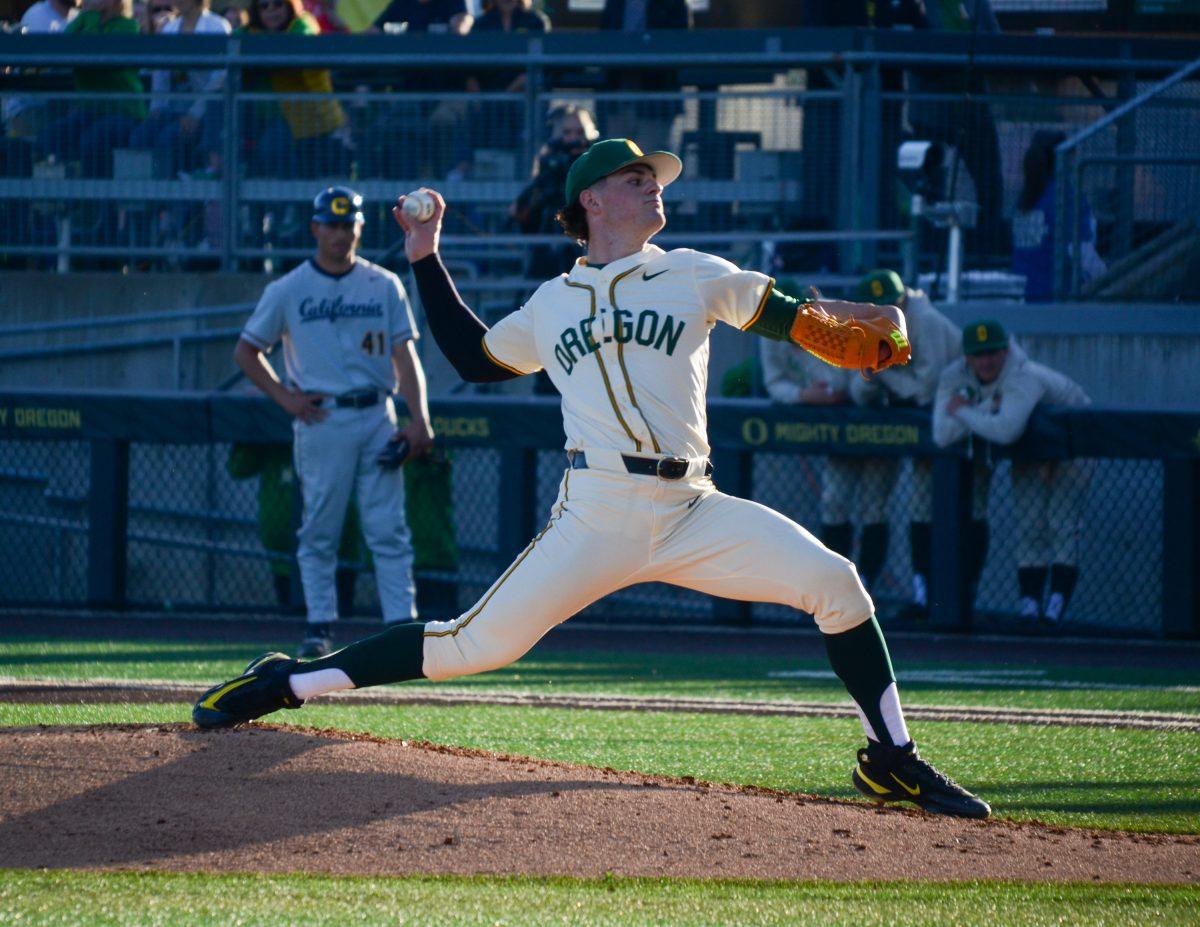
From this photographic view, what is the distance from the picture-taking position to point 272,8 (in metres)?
13.8

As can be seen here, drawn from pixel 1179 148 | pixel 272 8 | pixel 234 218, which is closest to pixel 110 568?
pixel 234 218

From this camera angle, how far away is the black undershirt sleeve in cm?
572

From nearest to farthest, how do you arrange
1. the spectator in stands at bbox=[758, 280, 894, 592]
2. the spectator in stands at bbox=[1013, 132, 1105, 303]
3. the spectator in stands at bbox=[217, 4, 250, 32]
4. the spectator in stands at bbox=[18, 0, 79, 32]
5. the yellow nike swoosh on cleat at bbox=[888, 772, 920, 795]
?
the yellow nike swoosh on cleat at bbox=[888, 772, 920, 795] → the spectator in stands at bbox=[758, 280, 894, 592] → the spectator in stands at bbox=[1013, 132, 1105, 303] → the spectator in stands at bbox=[18, 0, 79, 32] → the spectator in stands at bbox=[217, 4, 250, 32]

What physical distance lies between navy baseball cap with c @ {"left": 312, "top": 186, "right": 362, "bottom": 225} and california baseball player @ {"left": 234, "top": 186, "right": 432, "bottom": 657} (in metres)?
0.01

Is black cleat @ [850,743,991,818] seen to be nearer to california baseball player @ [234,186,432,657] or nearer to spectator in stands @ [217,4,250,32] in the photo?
california baseball player @ [234,186,432,657]

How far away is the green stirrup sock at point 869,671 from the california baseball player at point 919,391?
5642 millimetres

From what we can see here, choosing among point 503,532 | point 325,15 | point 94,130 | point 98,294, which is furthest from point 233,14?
point 503,532

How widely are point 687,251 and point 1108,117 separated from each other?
7537mm

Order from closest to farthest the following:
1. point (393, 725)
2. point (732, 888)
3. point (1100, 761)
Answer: point (732, 888) → point (1100, 761) → point (393, 725)

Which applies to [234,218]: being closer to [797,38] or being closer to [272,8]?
[272,8]

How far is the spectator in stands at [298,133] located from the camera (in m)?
13.4

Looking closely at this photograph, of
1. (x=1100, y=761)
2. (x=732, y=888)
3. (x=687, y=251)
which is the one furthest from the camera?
(x=1100, y=761)

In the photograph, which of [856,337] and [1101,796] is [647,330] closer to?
[856,337]

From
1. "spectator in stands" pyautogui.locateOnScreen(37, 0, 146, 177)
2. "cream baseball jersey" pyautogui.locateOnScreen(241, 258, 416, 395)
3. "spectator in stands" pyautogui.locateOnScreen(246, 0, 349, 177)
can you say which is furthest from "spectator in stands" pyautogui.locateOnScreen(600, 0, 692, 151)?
"cream baseball jersey" pyautogui.locateOnScreen(241, 258, 416, 395)
